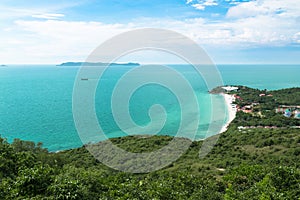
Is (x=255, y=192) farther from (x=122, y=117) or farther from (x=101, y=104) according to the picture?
(x=101, y=104)

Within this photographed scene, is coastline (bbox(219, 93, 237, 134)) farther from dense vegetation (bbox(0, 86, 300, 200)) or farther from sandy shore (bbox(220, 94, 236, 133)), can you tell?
dense vegetation (bbox(0, 86, 300, 200))

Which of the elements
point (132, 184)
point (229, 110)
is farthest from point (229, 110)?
point (132, 184)

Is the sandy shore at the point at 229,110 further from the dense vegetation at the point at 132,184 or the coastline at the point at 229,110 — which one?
the dense vegetation at the point at 132,184

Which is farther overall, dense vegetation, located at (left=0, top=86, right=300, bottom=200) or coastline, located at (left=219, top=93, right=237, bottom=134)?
coastline, located at (left=219, top=93, right=237, bottom=134)

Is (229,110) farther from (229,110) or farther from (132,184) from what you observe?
(132,184)

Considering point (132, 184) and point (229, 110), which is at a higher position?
point (132, 184)

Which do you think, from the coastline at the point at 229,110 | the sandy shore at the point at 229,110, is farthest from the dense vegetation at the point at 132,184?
the sandy shore at the point at 229,110

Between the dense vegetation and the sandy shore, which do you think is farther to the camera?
the sandy shore

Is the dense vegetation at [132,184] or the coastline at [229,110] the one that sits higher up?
the dense vegetation at [132,184]

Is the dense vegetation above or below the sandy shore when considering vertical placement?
above

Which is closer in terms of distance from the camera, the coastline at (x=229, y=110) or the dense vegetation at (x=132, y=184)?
the dense vegetation at (x=132, y=184)

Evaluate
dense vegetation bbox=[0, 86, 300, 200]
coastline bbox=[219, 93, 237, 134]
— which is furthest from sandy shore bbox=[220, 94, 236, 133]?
dense vegetation bbox=[0, 86, 300, 200]
